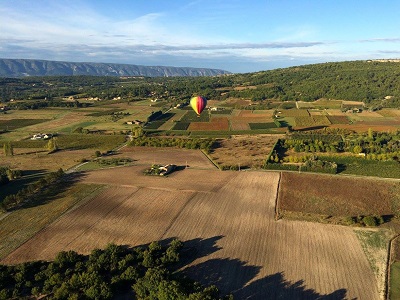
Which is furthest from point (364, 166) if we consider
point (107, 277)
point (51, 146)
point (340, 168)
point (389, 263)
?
point (51, 146)

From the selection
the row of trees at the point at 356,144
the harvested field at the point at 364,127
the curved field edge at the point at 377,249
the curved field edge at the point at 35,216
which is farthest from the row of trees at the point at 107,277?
the harvested field at the point at 364,127

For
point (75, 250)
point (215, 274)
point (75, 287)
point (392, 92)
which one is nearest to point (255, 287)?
point (215, 274)

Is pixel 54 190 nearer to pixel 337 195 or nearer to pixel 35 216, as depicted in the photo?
pixel 35 216

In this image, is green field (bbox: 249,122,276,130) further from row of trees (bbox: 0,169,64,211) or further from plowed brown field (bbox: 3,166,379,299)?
row of trees (bbox: 0,169,64,211)

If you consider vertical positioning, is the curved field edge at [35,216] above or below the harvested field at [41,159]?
above

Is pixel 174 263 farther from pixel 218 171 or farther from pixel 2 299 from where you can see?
pixel 218 171

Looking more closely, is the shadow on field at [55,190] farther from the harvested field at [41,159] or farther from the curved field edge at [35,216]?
the harvested field at [41,159]
